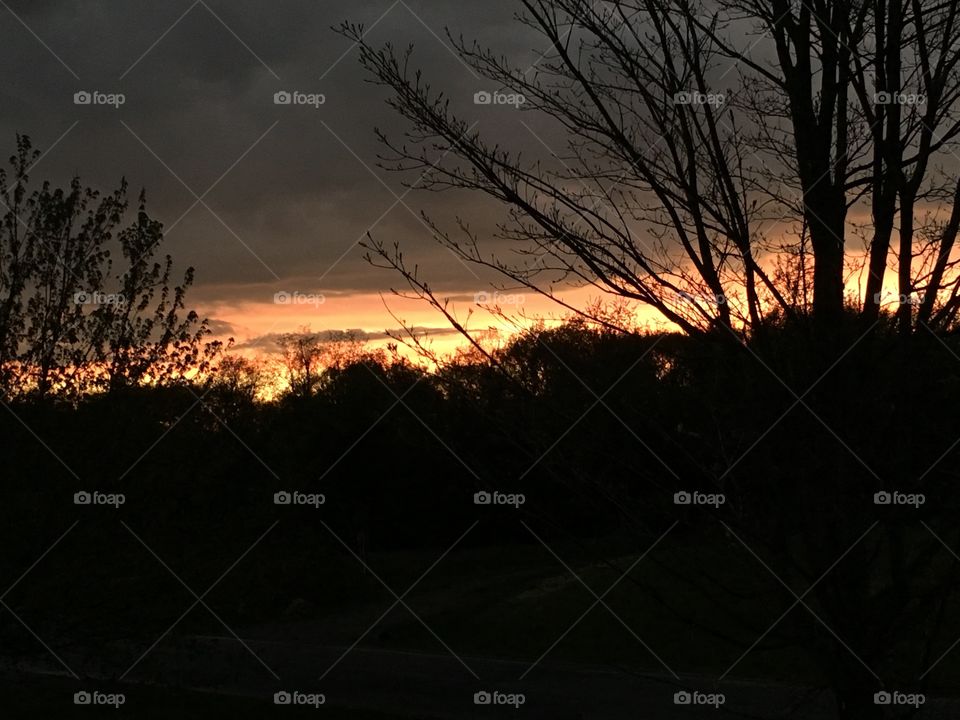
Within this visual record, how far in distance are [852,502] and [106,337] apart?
7239 millimetres

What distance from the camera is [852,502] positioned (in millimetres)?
4152

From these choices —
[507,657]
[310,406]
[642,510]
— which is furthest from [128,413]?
[310,406]

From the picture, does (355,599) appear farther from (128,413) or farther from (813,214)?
(813,214)

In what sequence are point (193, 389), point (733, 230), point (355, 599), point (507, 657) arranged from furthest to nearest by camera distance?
point (355, 599), point (507, 657), point (193, 389), point (733, 230)

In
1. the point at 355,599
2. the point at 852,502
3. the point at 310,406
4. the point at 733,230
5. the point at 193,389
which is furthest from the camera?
the point at 310,406

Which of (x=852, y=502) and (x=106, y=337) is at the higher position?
(x=106, y=337)

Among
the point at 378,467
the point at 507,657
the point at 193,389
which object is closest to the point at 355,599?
the point at 378,467

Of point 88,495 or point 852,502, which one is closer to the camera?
point 852,502

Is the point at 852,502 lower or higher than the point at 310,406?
lower

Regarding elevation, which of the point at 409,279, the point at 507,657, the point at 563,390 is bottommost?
the point at 507,657

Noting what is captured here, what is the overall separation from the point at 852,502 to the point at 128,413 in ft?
22.6

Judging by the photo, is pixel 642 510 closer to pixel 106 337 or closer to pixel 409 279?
pixel 409 279

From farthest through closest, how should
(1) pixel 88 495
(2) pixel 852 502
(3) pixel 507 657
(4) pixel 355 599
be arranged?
(4) pixel 355 599 < (3) pixel 507 657 < (1) pixel 88 495 < (2) pixel 852 502

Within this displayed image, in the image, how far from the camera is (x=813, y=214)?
14.1ft
